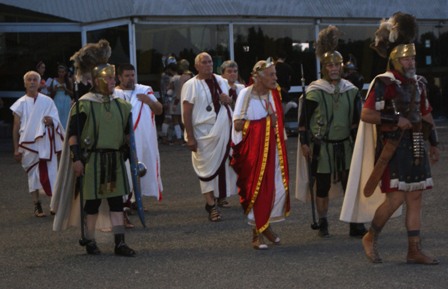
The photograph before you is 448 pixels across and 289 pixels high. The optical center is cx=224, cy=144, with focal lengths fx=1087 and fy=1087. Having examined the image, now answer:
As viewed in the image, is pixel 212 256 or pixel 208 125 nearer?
pixel 212 256

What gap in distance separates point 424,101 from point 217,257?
2.11 metres

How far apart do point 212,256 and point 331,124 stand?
1803 millimetres

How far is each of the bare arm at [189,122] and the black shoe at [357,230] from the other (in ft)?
8.56

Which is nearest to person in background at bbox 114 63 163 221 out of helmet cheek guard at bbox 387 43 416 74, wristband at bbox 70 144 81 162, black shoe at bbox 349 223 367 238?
wristband at bbox 70 144 81 162

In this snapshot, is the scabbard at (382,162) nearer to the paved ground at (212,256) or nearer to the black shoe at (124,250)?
the paved ground at (212,256)

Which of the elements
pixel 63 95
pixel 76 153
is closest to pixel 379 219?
pixel 76 153

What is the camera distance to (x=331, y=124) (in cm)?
994

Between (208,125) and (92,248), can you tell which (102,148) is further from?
(208,125)

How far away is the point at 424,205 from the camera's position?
11.7m

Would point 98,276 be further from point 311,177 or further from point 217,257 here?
point 311,177

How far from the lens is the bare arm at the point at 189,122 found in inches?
463

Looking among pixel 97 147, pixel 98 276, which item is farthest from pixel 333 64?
pixel 98 276

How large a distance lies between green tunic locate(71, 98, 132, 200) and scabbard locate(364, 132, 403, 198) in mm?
2200

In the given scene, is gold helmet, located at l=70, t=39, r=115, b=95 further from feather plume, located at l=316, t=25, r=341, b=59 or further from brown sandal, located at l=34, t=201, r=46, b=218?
brown sandal, located at l=34, t=201, r=46, b=218
